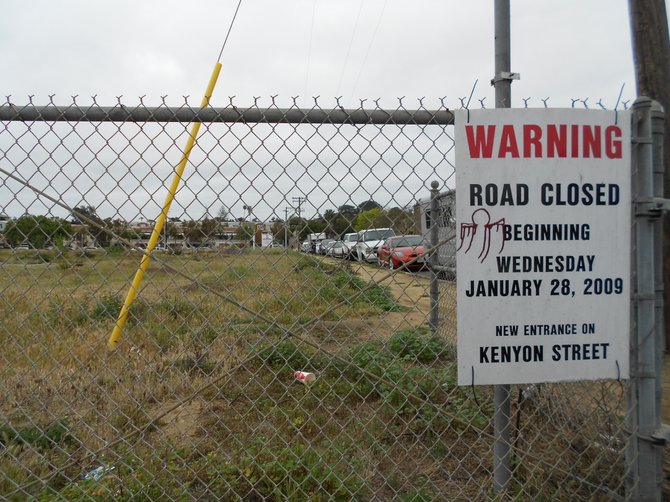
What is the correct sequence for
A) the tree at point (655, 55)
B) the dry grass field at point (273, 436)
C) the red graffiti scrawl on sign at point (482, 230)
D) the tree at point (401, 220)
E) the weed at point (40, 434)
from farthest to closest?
the tree at point (655, 55) → the weed at point (40, 434) → the dry grass field at point (273, 436) → the tree at point (401, 220) → the red graffiti scrawl on sign at point (482, 230)

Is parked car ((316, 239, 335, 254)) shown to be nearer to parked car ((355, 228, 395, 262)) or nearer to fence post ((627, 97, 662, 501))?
parked car ((355, 228, 395, 262))

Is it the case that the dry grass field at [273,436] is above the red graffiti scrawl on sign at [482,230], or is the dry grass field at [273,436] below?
below

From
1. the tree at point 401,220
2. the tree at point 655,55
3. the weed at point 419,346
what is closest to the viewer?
the tree at point 401,220

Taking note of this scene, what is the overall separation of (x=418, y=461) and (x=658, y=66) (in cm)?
446

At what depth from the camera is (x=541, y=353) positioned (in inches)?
74.0

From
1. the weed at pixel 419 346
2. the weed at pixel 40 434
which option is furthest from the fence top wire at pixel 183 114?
the weed at pixel 419 346

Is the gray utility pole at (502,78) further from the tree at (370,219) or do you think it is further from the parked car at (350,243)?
the parked car at (350,243)

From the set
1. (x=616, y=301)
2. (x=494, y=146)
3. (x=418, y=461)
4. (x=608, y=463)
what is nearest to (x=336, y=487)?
(x=418, y=461)

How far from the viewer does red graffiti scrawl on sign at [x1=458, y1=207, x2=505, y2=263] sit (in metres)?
1.84

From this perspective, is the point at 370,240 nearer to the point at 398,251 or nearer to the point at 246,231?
the point at 398,251

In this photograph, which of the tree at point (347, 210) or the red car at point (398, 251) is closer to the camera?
the tree at point (347, 210)

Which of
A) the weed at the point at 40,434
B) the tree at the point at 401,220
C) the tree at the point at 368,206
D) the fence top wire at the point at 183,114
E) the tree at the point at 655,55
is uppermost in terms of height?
the tree at the point at 655,55

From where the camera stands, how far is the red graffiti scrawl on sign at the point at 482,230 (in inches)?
72.3

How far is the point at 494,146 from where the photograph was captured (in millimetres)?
1855
